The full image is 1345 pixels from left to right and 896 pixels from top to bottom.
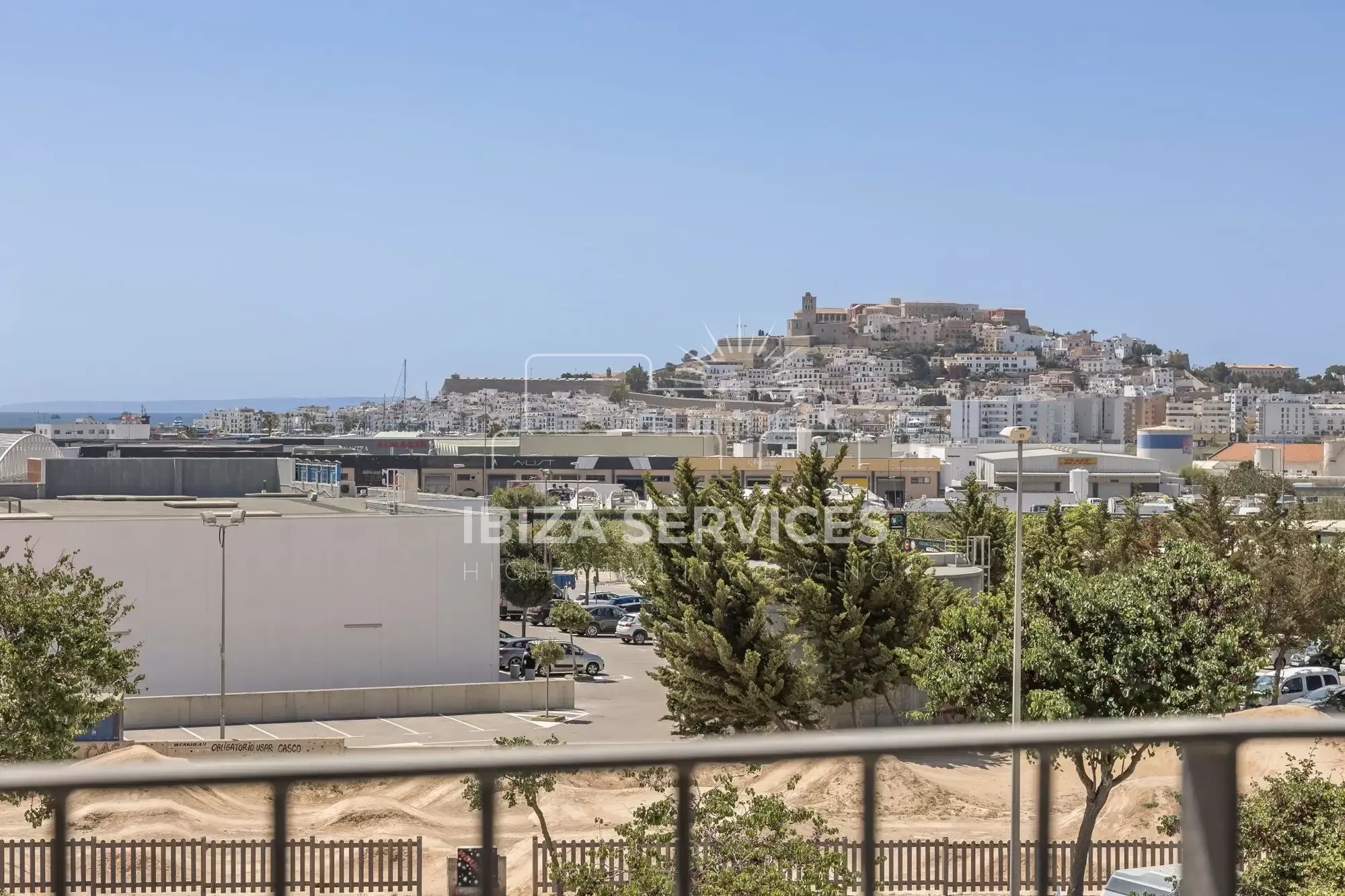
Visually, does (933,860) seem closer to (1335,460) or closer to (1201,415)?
(1335,460)

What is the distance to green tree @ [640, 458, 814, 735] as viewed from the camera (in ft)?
63.6

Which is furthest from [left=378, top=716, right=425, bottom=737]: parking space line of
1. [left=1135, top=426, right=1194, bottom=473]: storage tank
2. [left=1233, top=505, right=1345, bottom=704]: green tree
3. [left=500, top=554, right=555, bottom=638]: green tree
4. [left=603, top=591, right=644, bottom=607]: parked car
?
[left=1135, top=426, right=1194, bottom=473]: storage tank

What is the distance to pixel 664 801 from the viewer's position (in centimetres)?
268

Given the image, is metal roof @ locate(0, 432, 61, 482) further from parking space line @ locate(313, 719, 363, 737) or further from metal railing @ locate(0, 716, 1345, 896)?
metal railing @ locate(0, 716, 1345, 896)

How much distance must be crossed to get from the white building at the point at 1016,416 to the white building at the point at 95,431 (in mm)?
91628

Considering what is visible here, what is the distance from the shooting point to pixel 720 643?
19.1 metres

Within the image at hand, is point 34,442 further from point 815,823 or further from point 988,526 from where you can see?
point 815,823

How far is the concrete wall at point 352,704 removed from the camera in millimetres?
23984

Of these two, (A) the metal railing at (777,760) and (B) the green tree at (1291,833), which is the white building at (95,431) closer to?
(B) the green tree at (1291,833)

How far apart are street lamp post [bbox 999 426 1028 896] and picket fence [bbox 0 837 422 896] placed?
1.28 metres

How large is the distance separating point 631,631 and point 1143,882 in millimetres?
33243

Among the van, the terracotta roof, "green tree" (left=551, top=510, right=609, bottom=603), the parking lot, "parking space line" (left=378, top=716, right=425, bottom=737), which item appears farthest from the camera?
the terracotta roof

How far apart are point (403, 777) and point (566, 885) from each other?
1.08 metres

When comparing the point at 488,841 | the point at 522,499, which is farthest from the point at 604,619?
the point at 488,841
